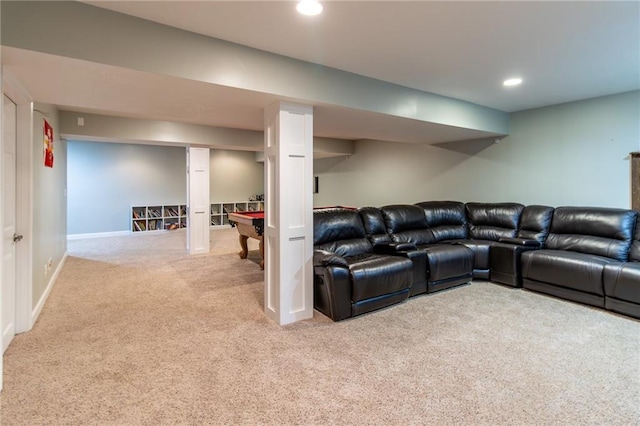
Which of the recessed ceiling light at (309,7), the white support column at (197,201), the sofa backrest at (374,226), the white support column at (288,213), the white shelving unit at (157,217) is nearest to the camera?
the recessed ceiling light at (309,7)

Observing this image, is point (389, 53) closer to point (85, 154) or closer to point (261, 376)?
point (261, 376)

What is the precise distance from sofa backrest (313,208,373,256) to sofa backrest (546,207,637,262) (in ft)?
8.28

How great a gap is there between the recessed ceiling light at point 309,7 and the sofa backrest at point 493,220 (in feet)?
13.5

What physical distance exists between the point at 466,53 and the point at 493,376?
8.56ft

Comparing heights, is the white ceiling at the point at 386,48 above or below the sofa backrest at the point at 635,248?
above

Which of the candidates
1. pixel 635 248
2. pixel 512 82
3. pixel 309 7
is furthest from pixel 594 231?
pixel 309 7

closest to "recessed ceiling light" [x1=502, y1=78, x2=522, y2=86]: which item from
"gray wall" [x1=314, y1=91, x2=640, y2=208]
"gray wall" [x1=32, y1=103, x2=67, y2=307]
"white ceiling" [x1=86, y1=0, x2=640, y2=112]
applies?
"white ceiling" [x1=86, y1=0, x2=640, y2=112]

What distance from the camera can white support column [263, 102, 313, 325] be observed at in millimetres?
3088

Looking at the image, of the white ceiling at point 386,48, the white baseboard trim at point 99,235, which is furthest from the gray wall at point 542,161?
the white baseboard trim at point 99,235

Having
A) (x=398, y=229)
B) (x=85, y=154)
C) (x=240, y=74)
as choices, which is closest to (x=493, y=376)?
(x=398, y=229)

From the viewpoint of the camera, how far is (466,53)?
2885 millimetres

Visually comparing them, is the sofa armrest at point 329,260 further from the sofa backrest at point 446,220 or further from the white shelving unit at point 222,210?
the white shelving unit at point 222,210

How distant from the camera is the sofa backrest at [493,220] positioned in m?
4.82

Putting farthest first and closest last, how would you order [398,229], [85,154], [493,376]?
[85,154] → [398,229] → [493,376]
